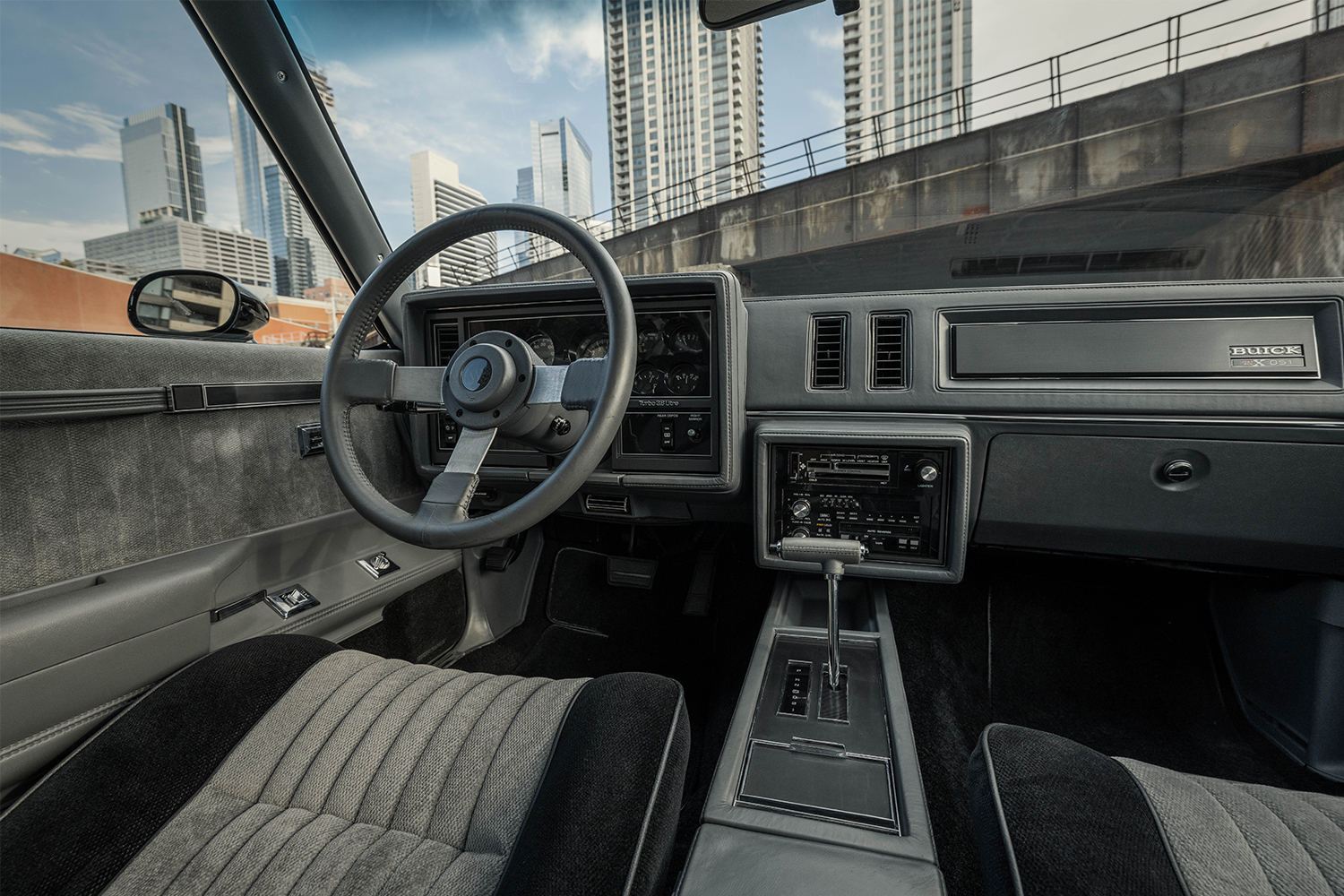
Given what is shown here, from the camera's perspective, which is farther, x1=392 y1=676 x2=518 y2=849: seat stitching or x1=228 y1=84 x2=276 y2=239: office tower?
x1=228 y1=84 x2=276 y2=239: office tower

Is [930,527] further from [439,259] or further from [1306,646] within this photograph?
[439,259]

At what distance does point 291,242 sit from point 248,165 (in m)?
0.24

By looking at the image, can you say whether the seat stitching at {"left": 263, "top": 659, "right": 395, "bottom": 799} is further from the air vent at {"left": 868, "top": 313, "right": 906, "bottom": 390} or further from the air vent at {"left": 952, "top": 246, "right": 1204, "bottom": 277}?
the air vent at {"left": 952, "top": 246, "right": 1204, "bottom": 277}

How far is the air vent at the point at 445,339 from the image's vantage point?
1896 mm

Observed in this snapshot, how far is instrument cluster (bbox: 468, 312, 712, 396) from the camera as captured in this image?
173cm

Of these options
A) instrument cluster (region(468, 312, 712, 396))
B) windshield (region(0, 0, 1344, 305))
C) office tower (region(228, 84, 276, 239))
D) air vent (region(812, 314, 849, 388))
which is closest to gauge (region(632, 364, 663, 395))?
instrument cluster (region(468, 312, 712, 396))

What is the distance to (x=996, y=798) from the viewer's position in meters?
0.83

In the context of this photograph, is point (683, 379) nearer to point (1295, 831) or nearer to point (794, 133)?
→ point (794, 133)

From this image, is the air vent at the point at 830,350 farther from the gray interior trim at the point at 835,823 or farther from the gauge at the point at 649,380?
the gray interior trim at the point at 835,823

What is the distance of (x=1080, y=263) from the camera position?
168 centimetres

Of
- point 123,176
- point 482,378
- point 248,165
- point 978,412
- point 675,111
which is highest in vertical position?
point 675,111

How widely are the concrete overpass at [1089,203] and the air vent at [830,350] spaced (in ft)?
0.71

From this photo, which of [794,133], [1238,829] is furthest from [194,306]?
[1238,829]

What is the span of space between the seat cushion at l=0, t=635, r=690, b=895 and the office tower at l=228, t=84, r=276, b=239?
1296 millimetres
